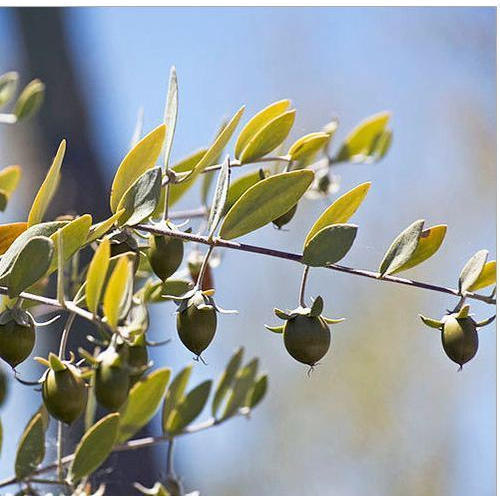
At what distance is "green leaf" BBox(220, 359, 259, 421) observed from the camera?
979 millimetres

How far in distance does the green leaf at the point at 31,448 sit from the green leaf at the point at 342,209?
10.8 inches

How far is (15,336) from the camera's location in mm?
595

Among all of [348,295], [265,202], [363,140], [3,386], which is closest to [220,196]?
[265,202]

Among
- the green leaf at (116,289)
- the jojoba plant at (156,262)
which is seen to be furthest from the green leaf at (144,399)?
the green leaf at (116,289)

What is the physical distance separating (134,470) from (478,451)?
4.00 feet

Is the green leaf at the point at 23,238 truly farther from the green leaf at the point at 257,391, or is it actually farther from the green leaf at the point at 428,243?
the green leaf at the point at 257,391

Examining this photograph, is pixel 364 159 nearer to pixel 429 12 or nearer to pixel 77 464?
pixel 77 464

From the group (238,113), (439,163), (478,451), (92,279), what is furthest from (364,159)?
(439,163)

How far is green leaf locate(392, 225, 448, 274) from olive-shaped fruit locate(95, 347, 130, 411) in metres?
0.21

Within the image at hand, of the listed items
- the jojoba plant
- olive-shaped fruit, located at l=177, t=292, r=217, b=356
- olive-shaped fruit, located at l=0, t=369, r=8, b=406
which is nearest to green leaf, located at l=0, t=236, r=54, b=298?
the jojoba plant

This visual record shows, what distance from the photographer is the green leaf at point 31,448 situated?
74 cm

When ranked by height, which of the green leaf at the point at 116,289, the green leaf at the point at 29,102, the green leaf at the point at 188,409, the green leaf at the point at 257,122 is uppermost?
the green leaf at the point at 29,102

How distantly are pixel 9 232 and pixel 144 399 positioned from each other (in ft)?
0.74

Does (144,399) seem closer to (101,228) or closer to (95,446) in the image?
(95,446)
